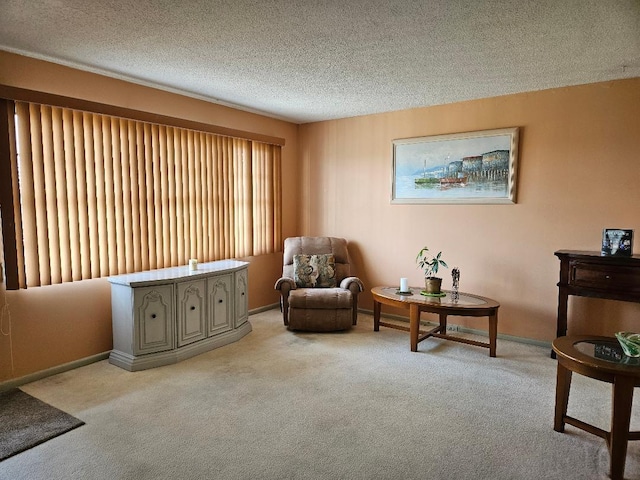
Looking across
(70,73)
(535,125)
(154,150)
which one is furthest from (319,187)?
(70,73)

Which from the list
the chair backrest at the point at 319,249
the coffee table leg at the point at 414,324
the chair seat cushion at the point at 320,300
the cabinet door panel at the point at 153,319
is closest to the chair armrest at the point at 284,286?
the chair seat cushion at the point at 320,300

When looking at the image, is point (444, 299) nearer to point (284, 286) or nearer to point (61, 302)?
point (284, 286)

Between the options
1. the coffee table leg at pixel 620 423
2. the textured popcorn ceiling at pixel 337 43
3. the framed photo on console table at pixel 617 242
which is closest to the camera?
the coffee table leg at pixel 620 423

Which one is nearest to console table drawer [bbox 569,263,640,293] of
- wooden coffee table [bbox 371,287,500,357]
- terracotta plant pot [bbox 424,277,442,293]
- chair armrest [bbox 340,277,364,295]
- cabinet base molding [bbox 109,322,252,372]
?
wooden coffee table [bbox 371,287,500,357]

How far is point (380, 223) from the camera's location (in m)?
5.12

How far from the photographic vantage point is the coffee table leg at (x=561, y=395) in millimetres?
2482

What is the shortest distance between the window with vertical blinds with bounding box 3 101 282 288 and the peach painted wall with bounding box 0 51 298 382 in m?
0.15

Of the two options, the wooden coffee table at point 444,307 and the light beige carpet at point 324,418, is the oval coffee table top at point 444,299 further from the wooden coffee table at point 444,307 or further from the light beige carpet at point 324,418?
the light beige carpet at point 324,418

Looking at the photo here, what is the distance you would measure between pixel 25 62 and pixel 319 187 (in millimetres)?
3396

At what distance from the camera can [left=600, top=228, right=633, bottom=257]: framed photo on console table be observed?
3412 millimetres

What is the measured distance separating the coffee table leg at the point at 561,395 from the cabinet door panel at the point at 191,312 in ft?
9.48

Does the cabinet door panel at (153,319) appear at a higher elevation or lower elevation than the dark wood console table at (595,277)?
lower

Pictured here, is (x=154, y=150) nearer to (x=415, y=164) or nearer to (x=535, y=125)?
(x=415, y=164)

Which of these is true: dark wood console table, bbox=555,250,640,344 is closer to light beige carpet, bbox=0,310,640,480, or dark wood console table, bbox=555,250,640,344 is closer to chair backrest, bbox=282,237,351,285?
light beige carpet, bbox=0,310,640,480
